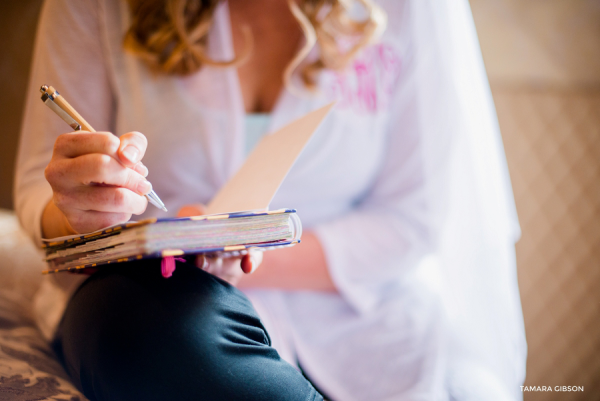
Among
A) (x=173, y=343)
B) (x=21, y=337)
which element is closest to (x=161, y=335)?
(x=173, y=343)

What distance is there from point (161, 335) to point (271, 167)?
19 cm

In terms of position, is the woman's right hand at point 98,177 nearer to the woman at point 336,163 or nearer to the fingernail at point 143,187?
the fingernail at point 143,187

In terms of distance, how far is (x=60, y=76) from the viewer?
0.50 m

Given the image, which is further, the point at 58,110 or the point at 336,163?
the point at 336,163

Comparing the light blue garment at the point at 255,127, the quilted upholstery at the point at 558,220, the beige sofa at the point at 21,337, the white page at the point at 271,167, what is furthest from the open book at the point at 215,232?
the quilted upholstery at the point at 558,220

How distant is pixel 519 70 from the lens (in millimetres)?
1041

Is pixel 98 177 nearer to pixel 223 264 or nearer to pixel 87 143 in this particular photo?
pixel 87 143

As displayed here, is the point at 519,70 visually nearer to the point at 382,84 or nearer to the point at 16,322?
the point at 382,84

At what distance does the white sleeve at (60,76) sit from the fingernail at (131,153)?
0.33 metres

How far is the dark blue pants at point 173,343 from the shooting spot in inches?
11.7

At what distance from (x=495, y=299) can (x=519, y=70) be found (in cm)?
81

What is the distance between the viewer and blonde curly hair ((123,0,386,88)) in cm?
52

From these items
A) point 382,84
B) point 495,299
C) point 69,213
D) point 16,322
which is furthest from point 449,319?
point 16,322

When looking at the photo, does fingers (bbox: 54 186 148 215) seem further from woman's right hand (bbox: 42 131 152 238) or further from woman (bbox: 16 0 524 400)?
woman (bbox: 16 0 524 400)
